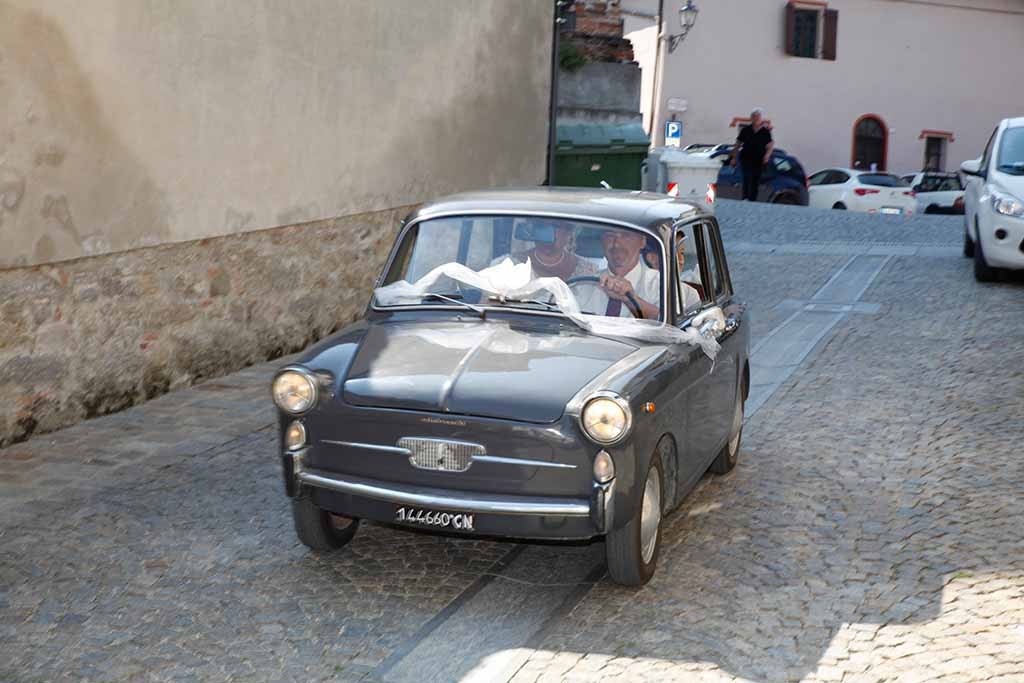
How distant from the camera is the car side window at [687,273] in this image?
262 inches

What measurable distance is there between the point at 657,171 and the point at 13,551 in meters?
15.1

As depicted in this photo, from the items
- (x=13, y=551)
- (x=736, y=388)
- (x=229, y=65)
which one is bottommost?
(x=13, y=551)

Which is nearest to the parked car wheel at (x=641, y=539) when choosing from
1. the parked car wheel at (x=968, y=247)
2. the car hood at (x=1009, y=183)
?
the car hood at (x=1009, y=183)

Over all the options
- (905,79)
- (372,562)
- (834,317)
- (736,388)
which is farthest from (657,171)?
(905,79)

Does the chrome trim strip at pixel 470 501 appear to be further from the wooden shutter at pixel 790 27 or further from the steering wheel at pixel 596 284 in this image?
the wooden shutter at pixel 790 27

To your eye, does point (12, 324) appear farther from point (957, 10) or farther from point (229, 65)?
point (957, 10)

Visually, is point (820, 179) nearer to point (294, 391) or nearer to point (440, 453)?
point (294, 391)

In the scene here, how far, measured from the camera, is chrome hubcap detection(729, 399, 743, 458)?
7.71m

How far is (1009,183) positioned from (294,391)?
10.4 meters

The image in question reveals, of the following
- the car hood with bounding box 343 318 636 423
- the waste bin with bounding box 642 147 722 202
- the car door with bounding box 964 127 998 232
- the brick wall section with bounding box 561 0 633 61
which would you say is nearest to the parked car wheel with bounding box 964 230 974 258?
the car door with bounding box 964 127 998 232

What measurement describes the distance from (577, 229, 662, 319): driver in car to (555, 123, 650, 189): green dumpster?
1112 centimetres

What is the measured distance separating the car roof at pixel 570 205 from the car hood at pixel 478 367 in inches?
27.0

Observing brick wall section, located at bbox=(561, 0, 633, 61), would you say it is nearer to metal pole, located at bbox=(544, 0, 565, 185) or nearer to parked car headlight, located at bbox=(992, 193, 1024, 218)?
metal pole, located at bbox=(544, 0, 565, 185)

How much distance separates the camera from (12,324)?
8.30 m
